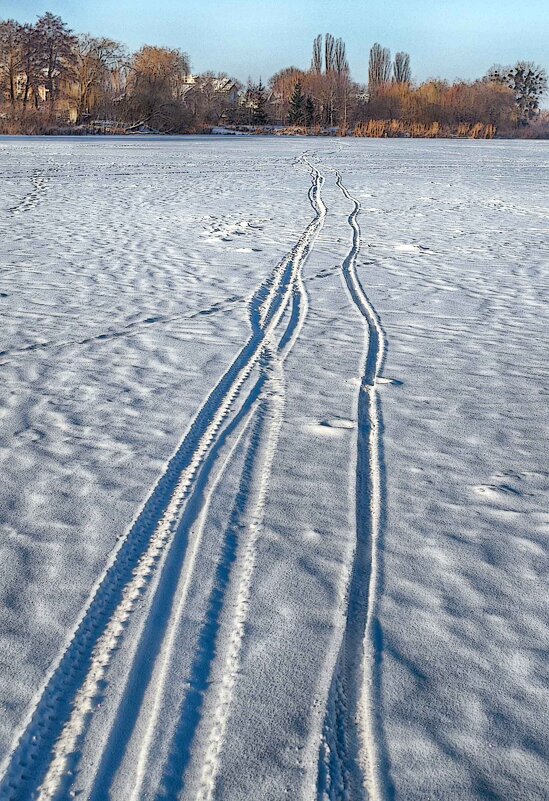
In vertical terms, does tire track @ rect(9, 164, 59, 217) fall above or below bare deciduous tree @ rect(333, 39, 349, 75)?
below

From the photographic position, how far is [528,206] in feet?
41.9

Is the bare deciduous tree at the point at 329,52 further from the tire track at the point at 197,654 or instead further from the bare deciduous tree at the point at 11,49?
the tire track at the point at 197,654

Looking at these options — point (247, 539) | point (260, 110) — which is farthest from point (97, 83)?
point (247, 539)

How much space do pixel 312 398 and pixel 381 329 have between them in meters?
1.57

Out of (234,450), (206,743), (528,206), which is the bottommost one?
(206,743)

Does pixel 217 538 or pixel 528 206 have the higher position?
pixel 528 206

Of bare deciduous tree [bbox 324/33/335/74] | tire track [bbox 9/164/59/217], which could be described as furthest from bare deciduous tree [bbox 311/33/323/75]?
tire track [bbox 9/164/59/217]

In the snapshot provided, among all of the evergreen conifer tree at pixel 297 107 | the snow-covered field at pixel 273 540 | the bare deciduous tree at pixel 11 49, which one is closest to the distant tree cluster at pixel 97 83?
the bare deciduous tree at pixel 11 49

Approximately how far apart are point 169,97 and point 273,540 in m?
58.5

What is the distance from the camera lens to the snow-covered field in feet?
6.32

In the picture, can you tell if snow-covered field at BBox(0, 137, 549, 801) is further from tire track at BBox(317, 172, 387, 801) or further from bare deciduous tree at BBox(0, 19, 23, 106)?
bare deciduous tree at BBox(0, 19, 23, 106)

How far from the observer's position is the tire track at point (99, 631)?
6.08ft

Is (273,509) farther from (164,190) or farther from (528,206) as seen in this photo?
(164,190)

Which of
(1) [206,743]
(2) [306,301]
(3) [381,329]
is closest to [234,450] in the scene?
(1) [206,743]
